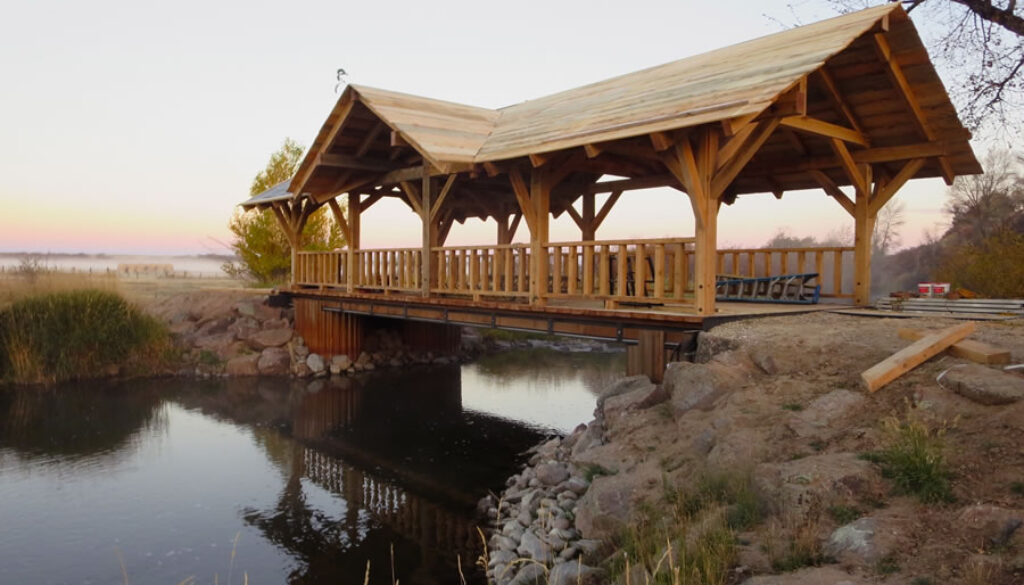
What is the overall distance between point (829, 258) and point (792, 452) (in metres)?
37.6

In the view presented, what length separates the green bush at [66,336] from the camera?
565 inches

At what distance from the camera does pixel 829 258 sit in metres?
38.8

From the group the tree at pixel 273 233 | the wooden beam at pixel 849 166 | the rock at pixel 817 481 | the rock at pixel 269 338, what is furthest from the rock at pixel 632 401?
the tree at pixel 273 233

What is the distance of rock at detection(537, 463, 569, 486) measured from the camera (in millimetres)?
7637

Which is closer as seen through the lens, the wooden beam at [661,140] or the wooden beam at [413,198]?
the wooden beam at [661,140]

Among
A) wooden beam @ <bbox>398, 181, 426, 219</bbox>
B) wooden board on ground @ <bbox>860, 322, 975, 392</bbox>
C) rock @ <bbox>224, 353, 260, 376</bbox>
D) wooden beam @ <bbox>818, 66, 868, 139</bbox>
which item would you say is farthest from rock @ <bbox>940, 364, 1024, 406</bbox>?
rock @ <bbox>224, 353, 260, 376</bbox>

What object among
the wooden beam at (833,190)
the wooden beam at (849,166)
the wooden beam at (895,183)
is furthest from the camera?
the wooden beam at (833,190)

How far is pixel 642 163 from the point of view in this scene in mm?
12375

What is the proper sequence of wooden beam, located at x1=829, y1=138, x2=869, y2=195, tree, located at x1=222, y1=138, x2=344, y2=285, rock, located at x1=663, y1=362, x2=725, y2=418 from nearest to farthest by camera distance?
rock, located at x1=663, y1=362, x2=725, y2=418 → wooden beam, located at x1=829, y1=138, x2=869, y2=195 → tree, located at x1=222, y1=138, x2=344, y2=285

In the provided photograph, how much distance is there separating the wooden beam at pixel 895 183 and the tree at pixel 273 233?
1892 centimetres

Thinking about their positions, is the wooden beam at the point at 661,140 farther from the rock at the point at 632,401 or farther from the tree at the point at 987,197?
the tree at the point at 987,197

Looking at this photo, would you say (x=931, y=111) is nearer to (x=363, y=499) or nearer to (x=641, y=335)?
(x=641, y=335)

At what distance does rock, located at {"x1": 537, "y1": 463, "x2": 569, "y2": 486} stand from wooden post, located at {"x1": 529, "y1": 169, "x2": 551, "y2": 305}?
310cm

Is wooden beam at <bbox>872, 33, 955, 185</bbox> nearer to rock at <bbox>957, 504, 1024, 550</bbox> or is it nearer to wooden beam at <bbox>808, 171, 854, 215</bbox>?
wooden beam at <bbox>808, 171, 854, 215</bbox>
